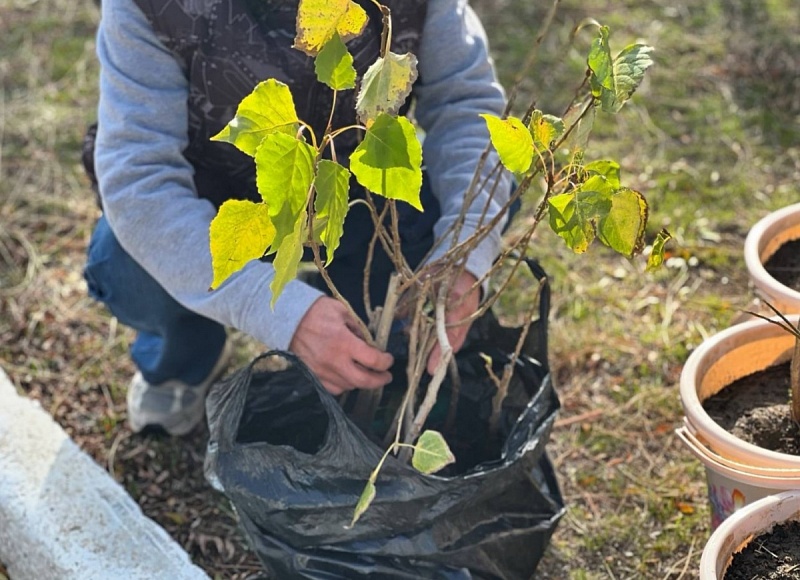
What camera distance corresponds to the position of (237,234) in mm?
981

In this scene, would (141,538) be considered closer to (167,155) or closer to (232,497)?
(232,497)

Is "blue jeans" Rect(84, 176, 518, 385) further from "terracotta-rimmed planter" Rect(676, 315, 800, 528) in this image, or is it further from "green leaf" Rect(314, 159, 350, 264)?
"green leaf" Rect(314, 159, 350, 264)

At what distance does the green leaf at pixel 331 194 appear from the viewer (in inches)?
38.2

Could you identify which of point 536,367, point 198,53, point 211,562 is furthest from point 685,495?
point 198,53

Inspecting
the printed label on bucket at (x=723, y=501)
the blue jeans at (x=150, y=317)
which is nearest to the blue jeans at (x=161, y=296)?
the blue jeans at (x=150, y=317)

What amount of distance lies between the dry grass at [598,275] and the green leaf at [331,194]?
2.95ft

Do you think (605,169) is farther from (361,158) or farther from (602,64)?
(361,158)

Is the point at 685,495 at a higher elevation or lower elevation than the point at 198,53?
lower

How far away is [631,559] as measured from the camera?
1.69 metres

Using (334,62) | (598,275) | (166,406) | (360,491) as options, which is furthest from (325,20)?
(598,275)

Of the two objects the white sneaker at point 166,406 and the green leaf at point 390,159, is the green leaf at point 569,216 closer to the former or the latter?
the green leaf at point 390,159

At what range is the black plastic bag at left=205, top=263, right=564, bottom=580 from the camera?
4.41 ft

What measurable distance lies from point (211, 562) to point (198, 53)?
82 cm

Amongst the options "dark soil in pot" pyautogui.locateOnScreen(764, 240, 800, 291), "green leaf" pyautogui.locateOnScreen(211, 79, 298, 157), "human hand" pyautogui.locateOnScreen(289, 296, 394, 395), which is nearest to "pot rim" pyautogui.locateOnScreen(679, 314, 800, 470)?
"dark soil in pot" pyautogui.locateOnScreen(764, 240, 800, 291)
